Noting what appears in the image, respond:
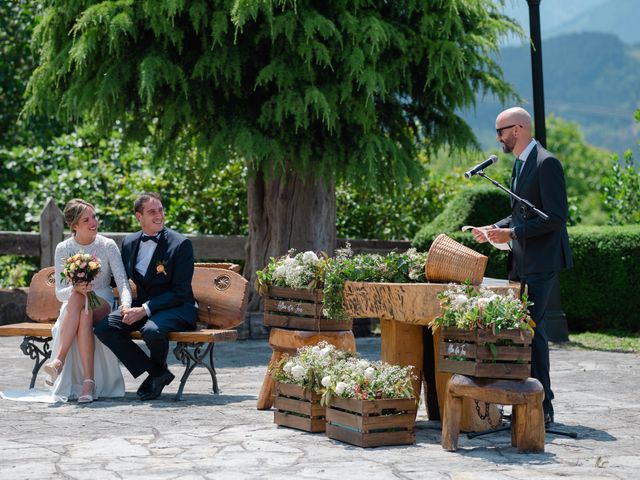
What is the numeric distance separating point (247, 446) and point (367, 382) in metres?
0.82

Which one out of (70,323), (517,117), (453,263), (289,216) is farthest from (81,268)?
(289,216)

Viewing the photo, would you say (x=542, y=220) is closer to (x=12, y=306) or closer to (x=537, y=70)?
(x=537, y=70)

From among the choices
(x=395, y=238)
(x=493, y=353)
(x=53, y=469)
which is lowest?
(x=53, y=469)

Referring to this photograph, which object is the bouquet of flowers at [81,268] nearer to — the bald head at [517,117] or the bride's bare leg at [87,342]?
the bride's bare leg at [87,342]

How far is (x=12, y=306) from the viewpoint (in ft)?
45.4

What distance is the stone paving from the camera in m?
5.79

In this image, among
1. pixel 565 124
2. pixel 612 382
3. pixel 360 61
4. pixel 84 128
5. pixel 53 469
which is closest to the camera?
pixel 53 469

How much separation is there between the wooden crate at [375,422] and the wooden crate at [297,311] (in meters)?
1.18

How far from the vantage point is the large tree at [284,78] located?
1155cm

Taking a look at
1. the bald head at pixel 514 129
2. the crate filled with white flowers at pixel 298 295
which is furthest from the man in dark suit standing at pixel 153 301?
the bald head at pixel 514 129

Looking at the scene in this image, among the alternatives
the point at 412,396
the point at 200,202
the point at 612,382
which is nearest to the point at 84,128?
the point at 200,202

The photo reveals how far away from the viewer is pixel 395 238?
54.1 ft

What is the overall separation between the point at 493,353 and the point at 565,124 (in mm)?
88852

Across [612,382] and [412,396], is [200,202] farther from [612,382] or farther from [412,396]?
[412,396]
